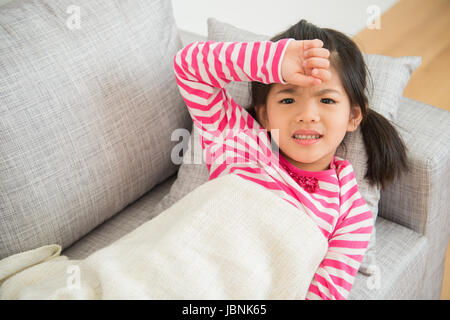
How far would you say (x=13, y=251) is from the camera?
93 centimetres

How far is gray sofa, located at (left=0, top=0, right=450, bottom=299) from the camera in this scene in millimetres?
923

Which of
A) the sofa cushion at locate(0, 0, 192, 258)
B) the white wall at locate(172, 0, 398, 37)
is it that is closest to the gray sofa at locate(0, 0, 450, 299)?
the sofa cushion at locate(0, 0, 192, 258)

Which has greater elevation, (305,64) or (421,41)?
(305,64)

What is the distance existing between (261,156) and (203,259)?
33cm

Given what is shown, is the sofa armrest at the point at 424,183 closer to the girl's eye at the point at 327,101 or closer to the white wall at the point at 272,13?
the girl's eye at the point at 327,101

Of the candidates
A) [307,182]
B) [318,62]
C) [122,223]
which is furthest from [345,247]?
[122,223]

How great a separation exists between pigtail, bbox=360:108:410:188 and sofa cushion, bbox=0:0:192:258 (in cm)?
50

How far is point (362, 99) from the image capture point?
3.39 ft

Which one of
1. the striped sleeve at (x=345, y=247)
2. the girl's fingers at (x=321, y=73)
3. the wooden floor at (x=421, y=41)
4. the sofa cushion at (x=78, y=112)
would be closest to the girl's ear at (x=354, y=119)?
the striped sleeve at (x=345, y=247)

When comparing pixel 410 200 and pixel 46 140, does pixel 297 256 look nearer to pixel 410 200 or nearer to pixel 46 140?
pixel 410 200

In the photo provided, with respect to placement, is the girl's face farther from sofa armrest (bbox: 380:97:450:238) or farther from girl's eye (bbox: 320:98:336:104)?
sofa armrest (bbox: 380:97:450:238)

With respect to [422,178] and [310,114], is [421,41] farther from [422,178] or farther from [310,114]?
[310,114]

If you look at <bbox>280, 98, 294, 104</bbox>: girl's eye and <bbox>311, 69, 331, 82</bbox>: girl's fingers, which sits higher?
<bbox>311, 69, 331, 82</bbox>: girl's fingers

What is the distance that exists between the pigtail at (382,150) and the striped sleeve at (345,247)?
2.7 inches
